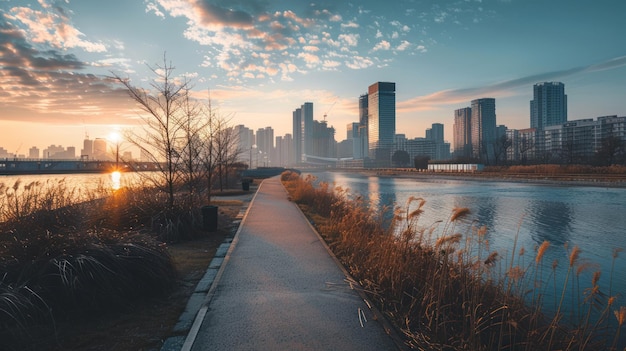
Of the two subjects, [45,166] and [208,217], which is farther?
[45,166]

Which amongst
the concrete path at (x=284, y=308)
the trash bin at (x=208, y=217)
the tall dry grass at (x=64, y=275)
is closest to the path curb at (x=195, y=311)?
the concrete path at (x=284, y=308)

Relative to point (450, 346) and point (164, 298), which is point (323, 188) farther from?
point (450, 346)

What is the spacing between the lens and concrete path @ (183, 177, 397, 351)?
4414 millimetres

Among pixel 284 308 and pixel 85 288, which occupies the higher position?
pixel 85 288

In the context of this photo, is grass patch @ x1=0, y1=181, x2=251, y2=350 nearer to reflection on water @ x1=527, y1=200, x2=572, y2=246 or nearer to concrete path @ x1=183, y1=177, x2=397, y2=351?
concrete path @ x1=183, y1=177, x2=397, y2=351

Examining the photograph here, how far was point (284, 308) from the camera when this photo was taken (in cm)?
543

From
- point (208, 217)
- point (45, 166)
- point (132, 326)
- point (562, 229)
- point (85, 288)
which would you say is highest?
point (45, 166)

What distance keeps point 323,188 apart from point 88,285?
1671cm

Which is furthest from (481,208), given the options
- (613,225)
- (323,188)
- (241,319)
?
(241,319)

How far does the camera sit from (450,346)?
427 centimetres

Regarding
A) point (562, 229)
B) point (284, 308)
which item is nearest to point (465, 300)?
point (284, 308)

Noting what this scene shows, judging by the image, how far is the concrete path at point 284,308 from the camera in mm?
4414

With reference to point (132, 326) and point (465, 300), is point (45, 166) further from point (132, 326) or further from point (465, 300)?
point (465, 300)

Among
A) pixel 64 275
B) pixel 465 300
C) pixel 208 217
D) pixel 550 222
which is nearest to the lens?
pixel 64 275
